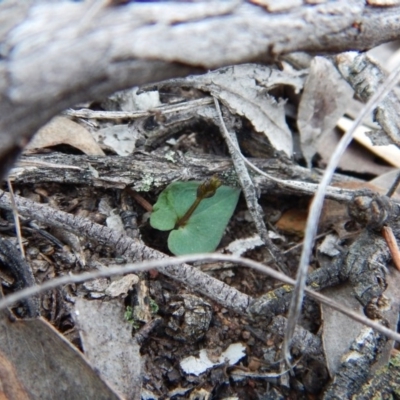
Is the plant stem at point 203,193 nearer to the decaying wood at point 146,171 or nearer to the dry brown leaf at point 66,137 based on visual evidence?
the decaying wood at point 146,171

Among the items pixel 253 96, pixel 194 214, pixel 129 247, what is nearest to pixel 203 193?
pixel 194 214

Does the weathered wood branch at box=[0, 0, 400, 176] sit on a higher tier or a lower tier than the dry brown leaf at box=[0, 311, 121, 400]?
higher

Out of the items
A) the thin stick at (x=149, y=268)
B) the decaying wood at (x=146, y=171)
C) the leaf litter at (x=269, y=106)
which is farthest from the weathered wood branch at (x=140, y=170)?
the thin stick at (x=149, y=268)

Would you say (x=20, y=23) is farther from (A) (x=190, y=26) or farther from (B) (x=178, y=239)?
(B) (x=178, y=239)

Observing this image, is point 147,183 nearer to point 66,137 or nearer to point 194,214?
point 194,214

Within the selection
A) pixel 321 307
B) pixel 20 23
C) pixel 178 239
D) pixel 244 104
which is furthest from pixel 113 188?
pixel 20 23

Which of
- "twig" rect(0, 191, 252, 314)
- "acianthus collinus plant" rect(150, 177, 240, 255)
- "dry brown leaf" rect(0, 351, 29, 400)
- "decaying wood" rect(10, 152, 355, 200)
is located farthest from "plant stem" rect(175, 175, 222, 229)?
"dry brown leaf" rect(0, 351, 29, 400)

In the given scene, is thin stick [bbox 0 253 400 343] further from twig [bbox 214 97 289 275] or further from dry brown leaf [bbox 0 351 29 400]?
twig [bbox 214 97 289 275]
